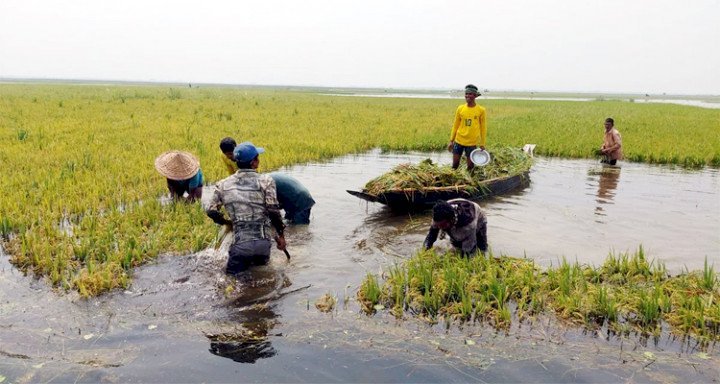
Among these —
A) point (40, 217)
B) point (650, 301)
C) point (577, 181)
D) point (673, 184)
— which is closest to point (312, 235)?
point (40, 217)

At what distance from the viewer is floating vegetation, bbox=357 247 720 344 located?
11.7 ft

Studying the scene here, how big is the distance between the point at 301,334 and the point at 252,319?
0.41 m

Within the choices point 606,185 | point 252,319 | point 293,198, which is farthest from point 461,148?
point 252,319

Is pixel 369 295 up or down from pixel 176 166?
down

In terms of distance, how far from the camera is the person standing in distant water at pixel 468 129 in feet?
25.4

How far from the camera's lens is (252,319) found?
11.8 ft

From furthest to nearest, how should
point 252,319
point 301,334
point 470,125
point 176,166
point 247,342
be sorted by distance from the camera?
1. point 470,125
2. point 176,166
3. point 252,319
4. point 301,334
5. point 247,342

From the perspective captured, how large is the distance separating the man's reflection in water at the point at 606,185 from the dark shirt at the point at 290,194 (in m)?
3.99

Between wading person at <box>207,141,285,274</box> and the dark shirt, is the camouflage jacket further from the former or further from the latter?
the dark shirt

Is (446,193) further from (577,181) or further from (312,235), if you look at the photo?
(577,181)

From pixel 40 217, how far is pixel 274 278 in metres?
3.05

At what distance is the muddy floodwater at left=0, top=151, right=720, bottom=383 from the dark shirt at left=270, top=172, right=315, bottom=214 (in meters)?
0.41

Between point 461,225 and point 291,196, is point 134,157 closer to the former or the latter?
point 291,196

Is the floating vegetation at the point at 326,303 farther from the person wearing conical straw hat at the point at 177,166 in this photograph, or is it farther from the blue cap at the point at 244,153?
the person wearing conical straw hat at the point at 177,166
